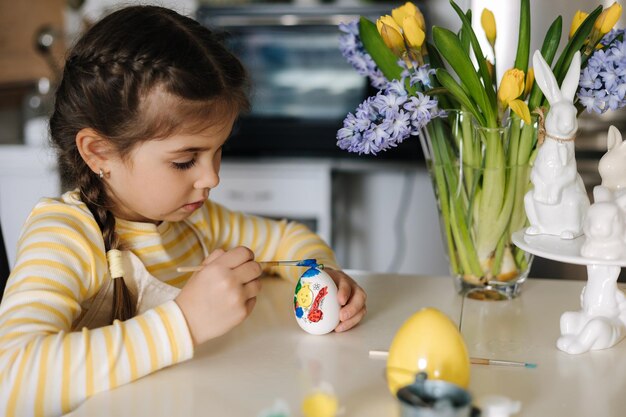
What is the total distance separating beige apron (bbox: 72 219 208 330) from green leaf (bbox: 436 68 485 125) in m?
0.47

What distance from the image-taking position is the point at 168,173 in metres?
1.11

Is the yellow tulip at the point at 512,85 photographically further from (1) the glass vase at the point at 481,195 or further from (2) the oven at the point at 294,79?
(2) the oven at the point at 294,79

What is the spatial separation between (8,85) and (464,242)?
8.17 ft

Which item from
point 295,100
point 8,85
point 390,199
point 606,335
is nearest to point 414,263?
point 390,199

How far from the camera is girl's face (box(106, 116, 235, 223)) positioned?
1.10 metres

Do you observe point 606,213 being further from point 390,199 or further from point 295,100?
point 390,199

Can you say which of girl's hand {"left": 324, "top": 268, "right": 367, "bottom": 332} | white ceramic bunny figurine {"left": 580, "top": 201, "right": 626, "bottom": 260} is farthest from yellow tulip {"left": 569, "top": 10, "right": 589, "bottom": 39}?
girl's hand {"left": 324, "top": 268, "right": 367, "bottom": 332}

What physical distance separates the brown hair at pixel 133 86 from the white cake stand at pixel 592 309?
483 mm

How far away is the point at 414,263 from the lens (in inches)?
121

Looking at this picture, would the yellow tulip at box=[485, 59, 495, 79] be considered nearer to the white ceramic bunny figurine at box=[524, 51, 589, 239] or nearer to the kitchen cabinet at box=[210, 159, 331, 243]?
the white ceramic bunny figurine at box=[524, 51, 589, 239]

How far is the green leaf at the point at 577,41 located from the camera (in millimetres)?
1119

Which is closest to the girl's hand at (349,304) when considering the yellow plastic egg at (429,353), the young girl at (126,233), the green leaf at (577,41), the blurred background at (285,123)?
the young girl at (126,233)

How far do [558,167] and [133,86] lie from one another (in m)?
0.57

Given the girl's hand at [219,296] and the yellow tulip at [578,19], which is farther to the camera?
the yellow tulip at [578,19]
